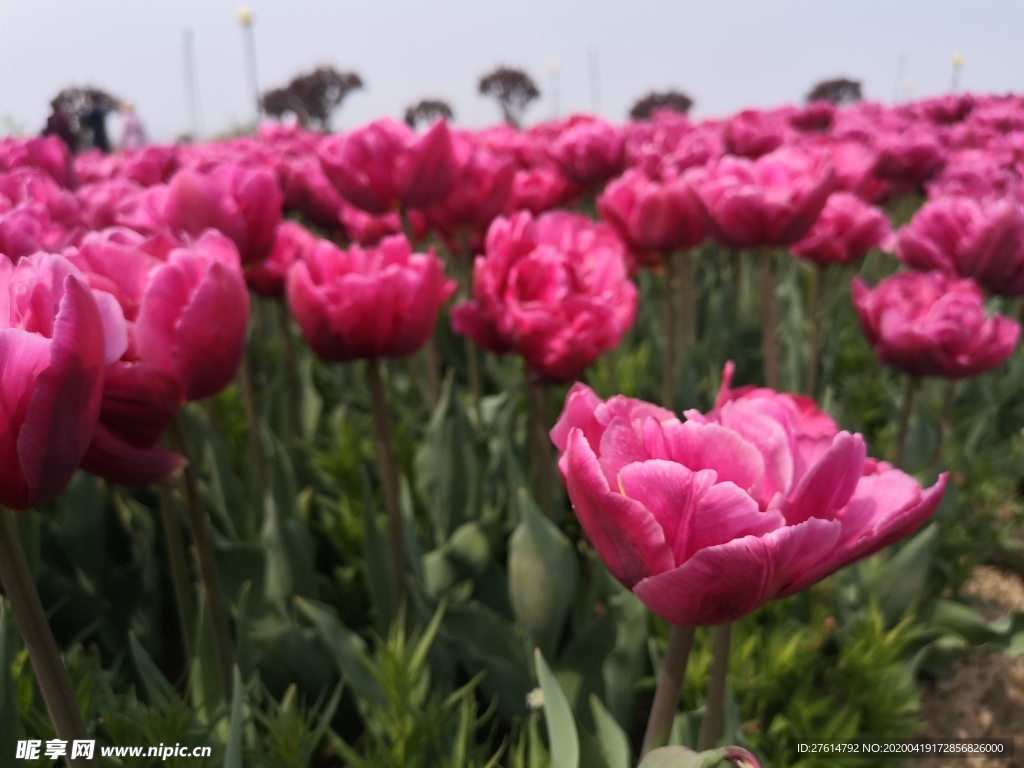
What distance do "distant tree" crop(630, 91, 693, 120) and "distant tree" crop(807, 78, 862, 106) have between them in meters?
2.19

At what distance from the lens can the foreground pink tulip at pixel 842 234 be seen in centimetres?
174

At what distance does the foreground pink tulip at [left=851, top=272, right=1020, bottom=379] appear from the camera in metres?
1.27

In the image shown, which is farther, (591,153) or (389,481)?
(591,153)

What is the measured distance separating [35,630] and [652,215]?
1.34m

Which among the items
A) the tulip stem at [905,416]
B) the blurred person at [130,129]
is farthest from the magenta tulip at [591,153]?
the blurred person at [130,129]

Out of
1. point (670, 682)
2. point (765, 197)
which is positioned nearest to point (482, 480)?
point (765, 197)

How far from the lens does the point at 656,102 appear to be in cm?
1052

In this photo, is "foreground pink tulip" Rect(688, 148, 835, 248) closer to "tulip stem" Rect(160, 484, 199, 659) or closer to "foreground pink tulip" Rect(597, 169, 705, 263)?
"foreground pink tulip" Rect(597, 169, 705, 263)

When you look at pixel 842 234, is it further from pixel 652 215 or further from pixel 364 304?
pixel 364 304

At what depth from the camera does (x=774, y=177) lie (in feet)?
4.78

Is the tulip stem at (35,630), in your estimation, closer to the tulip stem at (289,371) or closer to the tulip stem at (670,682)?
the tulip stem at (670,682)

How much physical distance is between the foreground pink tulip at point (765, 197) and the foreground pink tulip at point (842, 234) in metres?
0.27

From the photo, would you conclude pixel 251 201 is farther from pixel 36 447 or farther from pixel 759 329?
pixel 759 329

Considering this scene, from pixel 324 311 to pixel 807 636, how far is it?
3.34 ft
